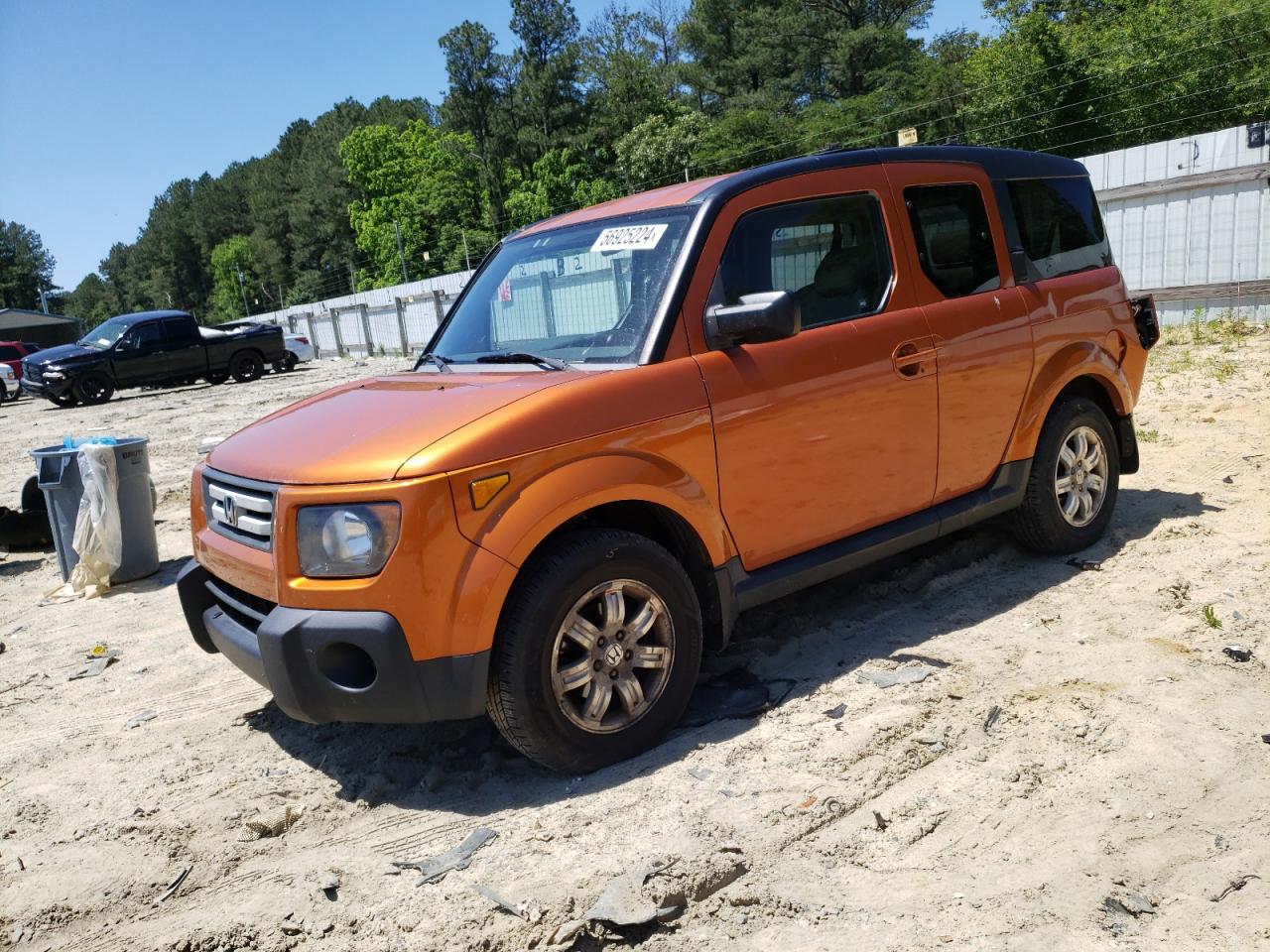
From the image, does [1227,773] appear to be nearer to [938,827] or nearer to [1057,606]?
[938,827]

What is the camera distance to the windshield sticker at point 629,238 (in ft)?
12.8

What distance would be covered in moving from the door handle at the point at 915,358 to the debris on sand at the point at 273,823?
116 inches

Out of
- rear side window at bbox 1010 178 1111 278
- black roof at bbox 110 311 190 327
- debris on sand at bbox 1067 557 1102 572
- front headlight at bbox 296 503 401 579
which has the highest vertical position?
black roof at bbox 110 311 190 327

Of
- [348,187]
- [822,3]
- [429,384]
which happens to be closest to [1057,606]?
[429,384]

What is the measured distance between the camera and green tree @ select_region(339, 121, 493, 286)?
70.4 metres

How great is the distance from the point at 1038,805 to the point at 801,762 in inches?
30.2

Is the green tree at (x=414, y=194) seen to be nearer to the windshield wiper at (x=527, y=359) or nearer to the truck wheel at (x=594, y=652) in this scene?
the windshield wiper at (x=527, y=359)

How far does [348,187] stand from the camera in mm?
91312

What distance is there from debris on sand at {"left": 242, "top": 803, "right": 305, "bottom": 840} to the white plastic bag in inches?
151

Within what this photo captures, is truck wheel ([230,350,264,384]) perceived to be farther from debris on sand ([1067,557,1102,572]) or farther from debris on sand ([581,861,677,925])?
debris on sand ([581,861,677,925])

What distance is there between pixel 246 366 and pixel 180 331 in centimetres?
213

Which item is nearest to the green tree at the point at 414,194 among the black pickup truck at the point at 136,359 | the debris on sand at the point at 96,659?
the black pickup truck at the point at 136,359

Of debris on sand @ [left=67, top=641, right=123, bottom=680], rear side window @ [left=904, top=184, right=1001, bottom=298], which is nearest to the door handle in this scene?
rear side window @ [left=904, top=184, right=1001, bottom=298]

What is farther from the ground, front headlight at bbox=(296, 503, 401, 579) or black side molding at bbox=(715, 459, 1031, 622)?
front headlight at bbox=(296, 503, 401, 579)
